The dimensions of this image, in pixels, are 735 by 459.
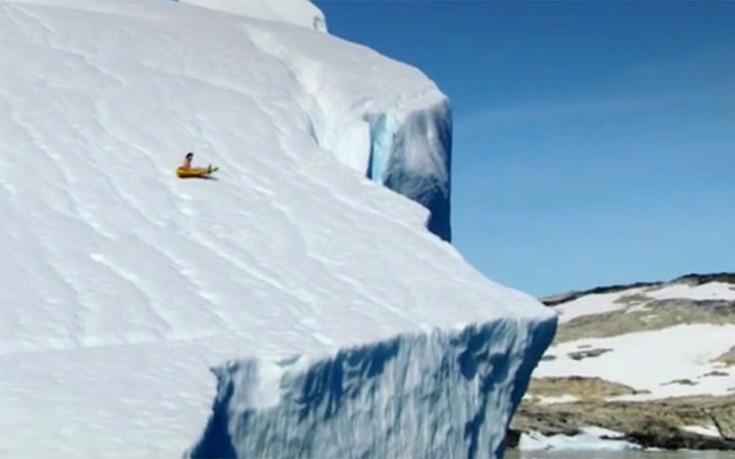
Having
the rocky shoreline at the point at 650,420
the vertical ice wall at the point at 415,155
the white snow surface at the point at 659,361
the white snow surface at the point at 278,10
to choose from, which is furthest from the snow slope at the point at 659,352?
the vertical ice wall at the point at 415,155

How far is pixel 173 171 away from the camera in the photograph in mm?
11203

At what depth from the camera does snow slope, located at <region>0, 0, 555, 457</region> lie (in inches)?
271

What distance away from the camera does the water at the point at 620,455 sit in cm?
3241

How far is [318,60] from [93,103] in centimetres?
342

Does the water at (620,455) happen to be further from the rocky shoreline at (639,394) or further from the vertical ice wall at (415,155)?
the vertical ice wall at (415,155)

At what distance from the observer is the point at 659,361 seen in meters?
43.1

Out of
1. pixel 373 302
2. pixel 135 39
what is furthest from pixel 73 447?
pixel 135 39

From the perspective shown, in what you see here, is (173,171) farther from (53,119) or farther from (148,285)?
(148,285)

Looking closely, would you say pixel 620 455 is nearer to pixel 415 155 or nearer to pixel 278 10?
pixel 278 10

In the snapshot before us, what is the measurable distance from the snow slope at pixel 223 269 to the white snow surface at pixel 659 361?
1081 inches

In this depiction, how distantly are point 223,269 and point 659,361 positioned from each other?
35784 mm

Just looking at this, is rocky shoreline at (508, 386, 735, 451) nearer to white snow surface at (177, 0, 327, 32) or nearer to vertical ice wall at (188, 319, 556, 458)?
white snow surface at (177, 0, 327, 32)

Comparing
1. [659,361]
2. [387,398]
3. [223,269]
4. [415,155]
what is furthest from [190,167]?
[659,361]

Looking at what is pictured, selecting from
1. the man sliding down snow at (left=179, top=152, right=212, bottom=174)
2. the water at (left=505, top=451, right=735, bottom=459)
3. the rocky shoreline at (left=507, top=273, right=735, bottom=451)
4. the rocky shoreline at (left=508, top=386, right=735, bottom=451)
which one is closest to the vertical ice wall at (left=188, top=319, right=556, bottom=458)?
the man sliding down snow at (left=179, top=152, right=212, bottom=174)
